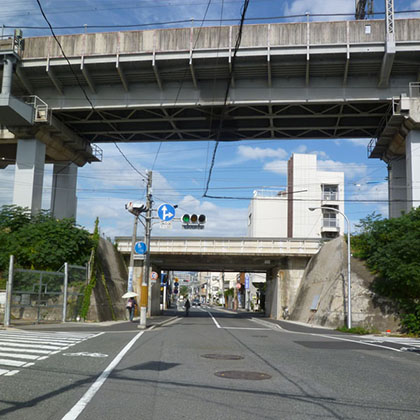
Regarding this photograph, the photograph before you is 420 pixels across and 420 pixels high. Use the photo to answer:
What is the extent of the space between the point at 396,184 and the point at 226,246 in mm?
14677

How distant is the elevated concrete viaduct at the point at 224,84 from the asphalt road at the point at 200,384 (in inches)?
759

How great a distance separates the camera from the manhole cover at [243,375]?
8846 millimetres

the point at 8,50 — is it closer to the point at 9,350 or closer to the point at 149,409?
the point at 9,350

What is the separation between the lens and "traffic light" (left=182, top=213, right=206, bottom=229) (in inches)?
961

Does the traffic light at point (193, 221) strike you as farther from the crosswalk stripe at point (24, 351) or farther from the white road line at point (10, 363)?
the white road line at point (10, 363)

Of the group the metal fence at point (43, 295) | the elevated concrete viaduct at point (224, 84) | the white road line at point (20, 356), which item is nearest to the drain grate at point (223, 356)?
the white road line at point (20, 356)

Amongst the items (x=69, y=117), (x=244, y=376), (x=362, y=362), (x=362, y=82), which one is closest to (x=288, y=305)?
(x=362, y=82)

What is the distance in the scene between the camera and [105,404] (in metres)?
6.45

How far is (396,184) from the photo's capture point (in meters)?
36.9

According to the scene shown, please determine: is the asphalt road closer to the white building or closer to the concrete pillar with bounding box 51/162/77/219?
the concrete pillar with bounding box 51/162/77/219

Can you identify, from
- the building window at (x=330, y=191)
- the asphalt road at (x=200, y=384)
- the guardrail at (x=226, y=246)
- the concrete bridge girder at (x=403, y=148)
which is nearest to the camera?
the asphalt road at (x=200, y=384)

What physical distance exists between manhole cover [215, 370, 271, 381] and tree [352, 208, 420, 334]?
53.1ft

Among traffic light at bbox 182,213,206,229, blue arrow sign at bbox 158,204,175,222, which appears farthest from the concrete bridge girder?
blue arrow sign at bbox 158,204,175,222

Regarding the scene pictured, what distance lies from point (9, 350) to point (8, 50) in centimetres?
2670
